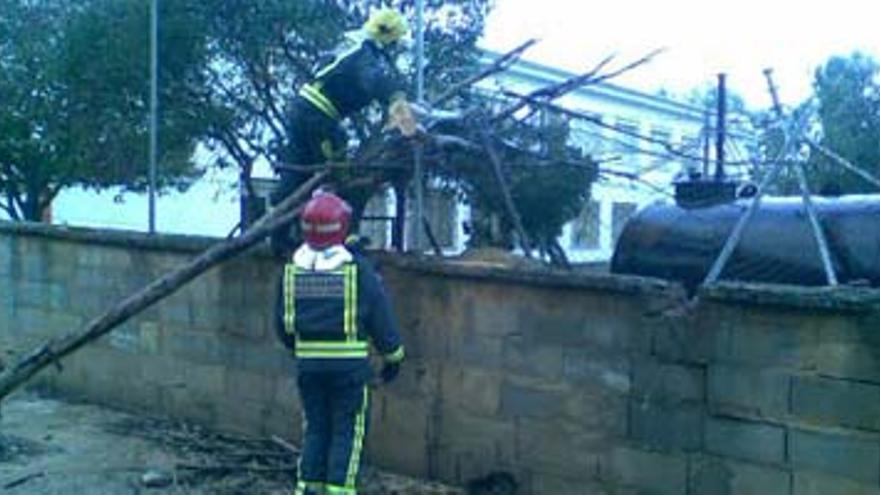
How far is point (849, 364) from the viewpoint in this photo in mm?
4926

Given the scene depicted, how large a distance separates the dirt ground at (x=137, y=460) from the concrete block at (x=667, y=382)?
1.40 m

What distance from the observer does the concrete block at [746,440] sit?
5180mm

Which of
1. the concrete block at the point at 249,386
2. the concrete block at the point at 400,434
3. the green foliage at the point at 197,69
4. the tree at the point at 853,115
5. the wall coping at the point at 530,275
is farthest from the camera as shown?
the tree at the point at 853,115

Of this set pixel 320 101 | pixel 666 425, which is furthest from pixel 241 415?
pixel 666 425

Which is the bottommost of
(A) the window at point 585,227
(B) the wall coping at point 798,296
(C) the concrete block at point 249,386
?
(C) the concrete block at point 249,386

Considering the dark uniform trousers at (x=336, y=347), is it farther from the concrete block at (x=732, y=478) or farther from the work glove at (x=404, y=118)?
the concrete block at (x=732, y=478)

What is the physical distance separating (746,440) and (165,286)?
3623mm

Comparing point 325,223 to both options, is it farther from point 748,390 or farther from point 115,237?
point 115,237

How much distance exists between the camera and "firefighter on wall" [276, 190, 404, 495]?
17.9 feet

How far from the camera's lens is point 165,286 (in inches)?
274

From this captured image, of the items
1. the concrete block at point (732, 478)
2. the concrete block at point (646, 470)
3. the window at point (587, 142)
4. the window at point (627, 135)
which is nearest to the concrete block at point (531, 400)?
the concrete block at point (646, 470)

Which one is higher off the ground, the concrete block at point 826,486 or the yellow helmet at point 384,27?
the yellow helmet at point 384,27

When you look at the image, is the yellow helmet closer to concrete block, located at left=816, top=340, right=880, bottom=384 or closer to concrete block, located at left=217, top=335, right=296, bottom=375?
concrete block, located at left=217, top=335, right=296, bottom=375

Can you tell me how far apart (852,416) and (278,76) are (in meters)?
7.69
